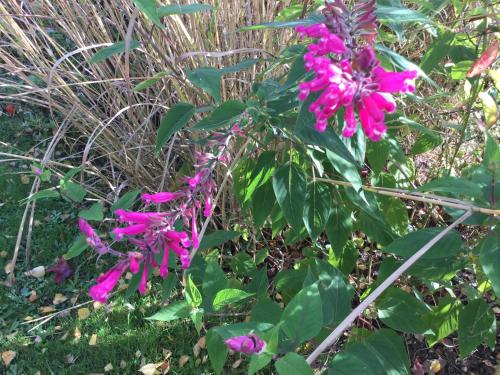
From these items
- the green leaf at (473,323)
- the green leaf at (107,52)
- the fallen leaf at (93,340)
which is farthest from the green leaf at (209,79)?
the fallen leaf at (93,340)

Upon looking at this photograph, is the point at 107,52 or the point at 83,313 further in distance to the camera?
the point at 83,313

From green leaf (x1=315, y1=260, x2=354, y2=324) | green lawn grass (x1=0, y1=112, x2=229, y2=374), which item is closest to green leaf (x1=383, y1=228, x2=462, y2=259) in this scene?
green leaf (x1=315, y1=260, x2=354, y2=324)

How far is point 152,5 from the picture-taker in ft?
3.04

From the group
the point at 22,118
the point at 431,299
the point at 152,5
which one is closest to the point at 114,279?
the point at 152,5

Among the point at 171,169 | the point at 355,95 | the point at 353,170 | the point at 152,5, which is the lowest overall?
the point at 171,169

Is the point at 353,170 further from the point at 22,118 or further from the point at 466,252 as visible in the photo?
the point at 22,118

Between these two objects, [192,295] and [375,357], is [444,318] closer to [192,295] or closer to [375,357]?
[375,357]

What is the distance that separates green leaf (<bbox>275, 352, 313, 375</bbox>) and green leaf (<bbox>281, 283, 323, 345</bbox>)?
8cm

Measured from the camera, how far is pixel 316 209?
1.34m

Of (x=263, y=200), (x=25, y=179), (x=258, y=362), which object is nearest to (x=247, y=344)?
(x=258, y=362)

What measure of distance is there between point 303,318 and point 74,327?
1.34 metres

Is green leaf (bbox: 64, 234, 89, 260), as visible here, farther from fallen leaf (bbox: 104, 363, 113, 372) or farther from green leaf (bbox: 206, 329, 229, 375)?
fallen leaf (bbox: 104, 363, 113, 372)

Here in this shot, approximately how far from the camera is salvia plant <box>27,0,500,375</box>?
2.74 feet

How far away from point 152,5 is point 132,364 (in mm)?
1372
